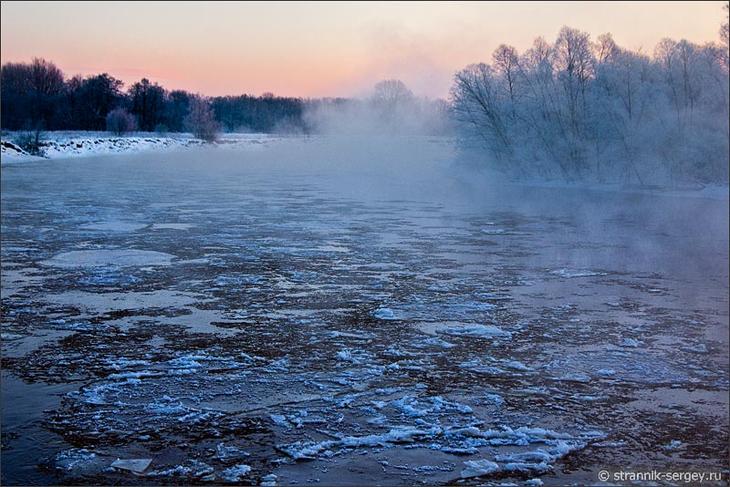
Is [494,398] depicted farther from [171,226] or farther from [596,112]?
[596,112]

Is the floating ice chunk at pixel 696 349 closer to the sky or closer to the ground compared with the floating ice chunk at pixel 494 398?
closer to the sky

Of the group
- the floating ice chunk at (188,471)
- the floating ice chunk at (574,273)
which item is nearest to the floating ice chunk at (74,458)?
the floating ice chunk at (188,471)

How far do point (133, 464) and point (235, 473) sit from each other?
24.9 inches

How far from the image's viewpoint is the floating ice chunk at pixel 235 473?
427 centimetres

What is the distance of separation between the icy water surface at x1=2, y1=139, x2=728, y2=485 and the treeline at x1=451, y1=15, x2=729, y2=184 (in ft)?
60.2

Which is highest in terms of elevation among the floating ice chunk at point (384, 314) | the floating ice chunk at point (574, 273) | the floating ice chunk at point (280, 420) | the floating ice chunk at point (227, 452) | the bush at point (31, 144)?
the bush at point (31, 144)

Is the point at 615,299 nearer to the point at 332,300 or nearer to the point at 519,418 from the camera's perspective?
the point at 332,300

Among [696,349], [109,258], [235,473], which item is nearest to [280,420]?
[235,473]

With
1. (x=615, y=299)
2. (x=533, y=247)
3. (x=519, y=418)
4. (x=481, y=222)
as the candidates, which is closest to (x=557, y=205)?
(x=481, y=222)

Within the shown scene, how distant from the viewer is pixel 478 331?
7.59 metres

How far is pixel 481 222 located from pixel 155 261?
9.14 m

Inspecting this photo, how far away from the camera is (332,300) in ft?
29.2

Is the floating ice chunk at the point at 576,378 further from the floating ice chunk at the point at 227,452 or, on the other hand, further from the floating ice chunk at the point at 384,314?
the floating ice chunk at the point at 227,452

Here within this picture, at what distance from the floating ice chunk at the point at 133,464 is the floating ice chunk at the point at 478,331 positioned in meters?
3.78
